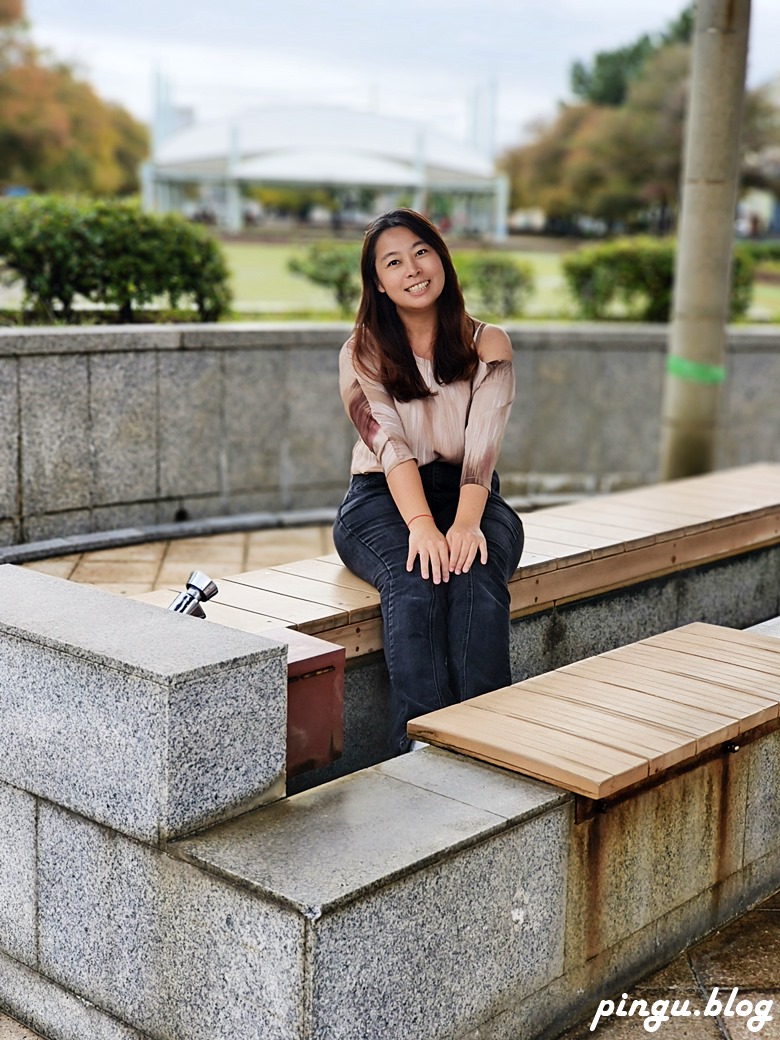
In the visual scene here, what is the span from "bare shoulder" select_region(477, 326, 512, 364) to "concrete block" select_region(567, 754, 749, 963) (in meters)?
1.47

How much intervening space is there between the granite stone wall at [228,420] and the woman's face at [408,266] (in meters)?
2.75

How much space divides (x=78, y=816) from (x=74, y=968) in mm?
350

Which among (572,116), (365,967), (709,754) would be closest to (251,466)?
(709,754)

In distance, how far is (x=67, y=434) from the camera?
6.63m

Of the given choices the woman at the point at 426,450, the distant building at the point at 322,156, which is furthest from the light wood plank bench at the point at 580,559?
the distant building at the point at 322,156

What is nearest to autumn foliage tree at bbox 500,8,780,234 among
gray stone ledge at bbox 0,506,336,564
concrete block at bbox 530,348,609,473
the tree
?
the tree

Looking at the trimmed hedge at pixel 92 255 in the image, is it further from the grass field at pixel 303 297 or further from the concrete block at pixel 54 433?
the concrete block at pixel 54 433

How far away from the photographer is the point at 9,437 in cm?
642

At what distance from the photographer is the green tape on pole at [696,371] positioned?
7.55 metres

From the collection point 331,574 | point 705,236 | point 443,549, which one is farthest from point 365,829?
point 705,236

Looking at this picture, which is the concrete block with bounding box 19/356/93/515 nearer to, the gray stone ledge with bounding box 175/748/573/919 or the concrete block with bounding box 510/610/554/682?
the concrete block with bounding box 510/610/554/682

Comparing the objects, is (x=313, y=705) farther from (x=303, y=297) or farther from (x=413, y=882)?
(x=303, y=297)

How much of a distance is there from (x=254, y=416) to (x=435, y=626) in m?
3.81

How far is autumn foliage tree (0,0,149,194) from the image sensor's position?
5175cm
